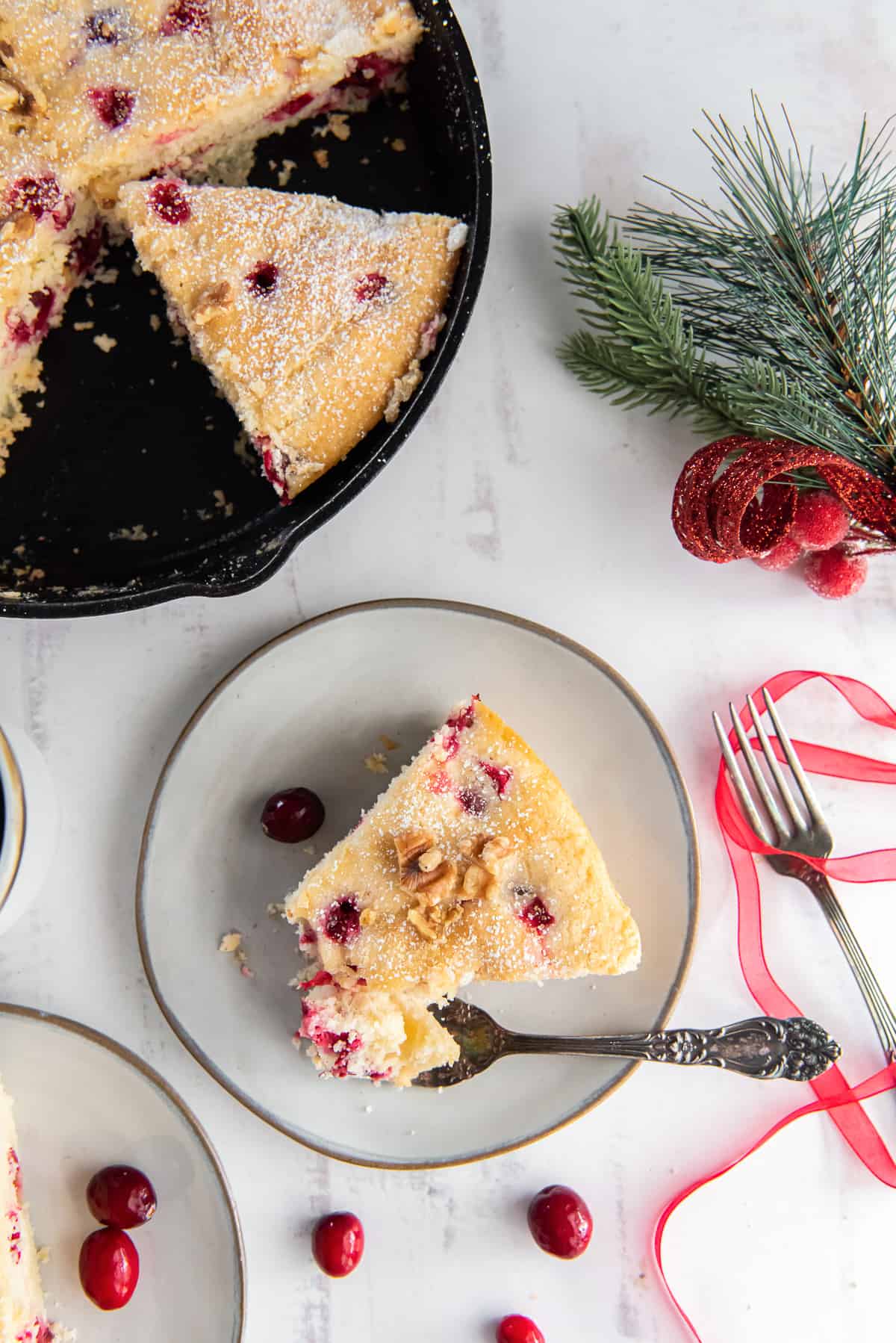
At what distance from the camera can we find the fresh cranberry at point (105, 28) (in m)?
1.87

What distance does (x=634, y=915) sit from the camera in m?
2.02

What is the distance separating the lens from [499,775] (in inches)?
72.4

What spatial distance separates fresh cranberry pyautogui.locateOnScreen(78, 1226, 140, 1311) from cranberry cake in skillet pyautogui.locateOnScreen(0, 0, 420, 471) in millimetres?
1880

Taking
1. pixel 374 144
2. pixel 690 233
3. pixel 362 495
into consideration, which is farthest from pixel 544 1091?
Answer: pixel 374 144

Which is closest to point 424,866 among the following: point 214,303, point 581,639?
point 581,639

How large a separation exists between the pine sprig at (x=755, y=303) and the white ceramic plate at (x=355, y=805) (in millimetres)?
586

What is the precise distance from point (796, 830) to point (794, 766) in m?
0.14

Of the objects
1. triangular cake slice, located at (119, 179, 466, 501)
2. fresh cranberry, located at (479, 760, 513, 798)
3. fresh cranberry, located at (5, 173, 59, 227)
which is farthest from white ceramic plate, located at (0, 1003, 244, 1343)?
fresh cranberry, located at (5, 173, 59, 227)

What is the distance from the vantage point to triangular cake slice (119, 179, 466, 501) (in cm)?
185

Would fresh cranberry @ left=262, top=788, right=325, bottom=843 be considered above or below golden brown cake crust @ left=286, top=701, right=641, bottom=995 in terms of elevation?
above

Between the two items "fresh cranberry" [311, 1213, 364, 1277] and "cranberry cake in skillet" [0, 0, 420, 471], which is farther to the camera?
"fresh cranberry" [311, 1213, 364, 1277]

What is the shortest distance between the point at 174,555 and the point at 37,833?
640 millimetres

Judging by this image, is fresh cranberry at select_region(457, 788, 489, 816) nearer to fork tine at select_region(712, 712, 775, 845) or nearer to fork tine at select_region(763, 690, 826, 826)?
fork tine at select_region(712, 712, 775, 845)

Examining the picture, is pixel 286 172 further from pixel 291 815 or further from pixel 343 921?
pixel 343 921
